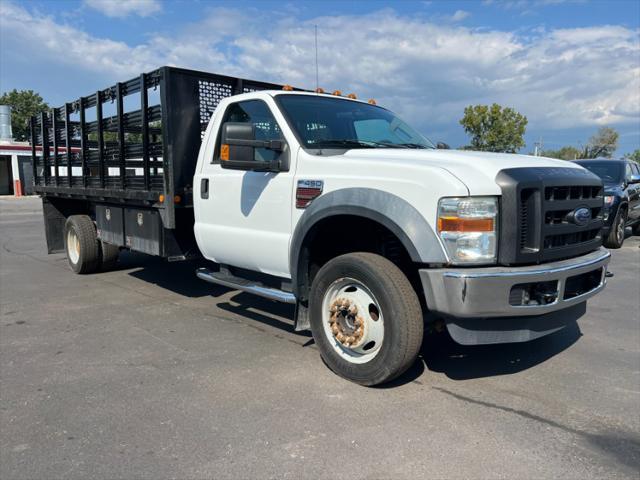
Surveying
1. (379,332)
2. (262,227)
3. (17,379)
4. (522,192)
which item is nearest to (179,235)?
(262,227)

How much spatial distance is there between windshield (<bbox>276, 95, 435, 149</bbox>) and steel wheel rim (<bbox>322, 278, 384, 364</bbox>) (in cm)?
123

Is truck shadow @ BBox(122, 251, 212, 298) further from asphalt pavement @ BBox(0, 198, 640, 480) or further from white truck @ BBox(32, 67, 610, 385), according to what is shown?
asphalt pavement @ BBox(0, 198, 640, 480)

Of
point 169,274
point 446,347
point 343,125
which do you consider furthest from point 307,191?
point 169,274

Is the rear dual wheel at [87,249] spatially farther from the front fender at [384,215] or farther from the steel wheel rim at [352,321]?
the steel wheel rim at [352,321]

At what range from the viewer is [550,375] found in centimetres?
397

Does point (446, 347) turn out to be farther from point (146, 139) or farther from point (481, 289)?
point (146, 139)

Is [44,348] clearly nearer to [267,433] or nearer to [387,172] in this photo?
[267,433]

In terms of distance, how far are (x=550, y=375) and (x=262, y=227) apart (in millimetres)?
2583

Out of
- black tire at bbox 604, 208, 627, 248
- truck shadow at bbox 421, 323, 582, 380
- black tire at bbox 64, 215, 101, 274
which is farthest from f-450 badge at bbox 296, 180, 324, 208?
black tire at bbox 604, 208, 627, 248

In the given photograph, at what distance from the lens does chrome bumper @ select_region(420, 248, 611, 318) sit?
3.12 m

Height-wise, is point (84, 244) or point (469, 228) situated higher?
point (469, 228)

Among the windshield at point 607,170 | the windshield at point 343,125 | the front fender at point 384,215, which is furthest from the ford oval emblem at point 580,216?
the windshield at point 607,170

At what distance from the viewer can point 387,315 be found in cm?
347

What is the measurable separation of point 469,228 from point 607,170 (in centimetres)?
933
